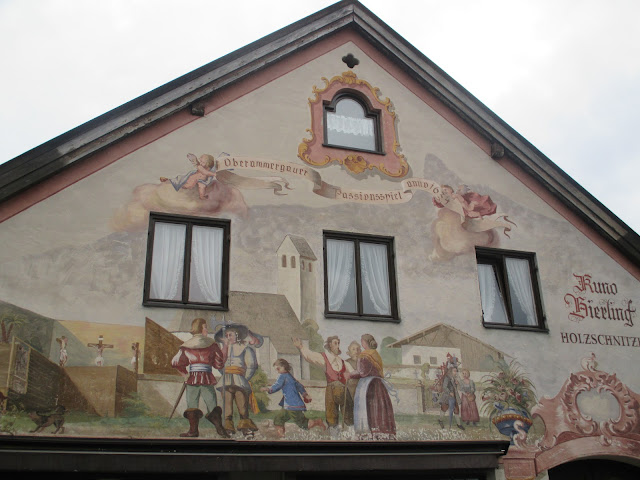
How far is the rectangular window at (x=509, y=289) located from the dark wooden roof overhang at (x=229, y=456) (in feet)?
7.70

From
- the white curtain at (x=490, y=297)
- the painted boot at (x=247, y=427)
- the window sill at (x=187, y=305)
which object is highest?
the white curtain at (x=490, y=297)

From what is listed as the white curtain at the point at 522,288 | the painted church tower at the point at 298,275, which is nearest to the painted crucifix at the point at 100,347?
the painted church tower at the point at 298,275

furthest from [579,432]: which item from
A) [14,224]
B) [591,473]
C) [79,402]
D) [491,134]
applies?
[14,224]

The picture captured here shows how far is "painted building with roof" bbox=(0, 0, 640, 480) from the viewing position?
10.4 metres

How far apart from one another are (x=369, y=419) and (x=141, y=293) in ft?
12.7

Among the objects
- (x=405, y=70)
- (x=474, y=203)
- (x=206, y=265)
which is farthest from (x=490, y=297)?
(x=206, y=265)

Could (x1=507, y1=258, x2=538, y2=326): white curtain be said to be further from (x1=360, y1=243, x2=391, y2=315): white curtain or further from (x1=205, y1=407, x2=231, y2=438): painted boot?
(x1=205, y1=407, x2=231, y2=438): painted boot

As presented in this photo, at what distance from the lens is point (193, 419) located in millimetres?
10422

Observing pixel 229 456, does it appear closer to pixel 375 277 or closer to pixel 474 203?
pixel 375 277

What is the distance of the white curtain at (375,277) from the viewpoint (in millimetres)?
12297

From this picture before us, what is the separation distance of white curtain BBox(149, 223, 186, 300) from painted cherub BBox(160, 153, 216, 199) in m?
0.69

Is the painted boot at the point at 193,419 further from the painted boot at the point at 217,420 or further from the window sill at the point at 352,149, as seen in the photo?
the window sill at the point at 352,149

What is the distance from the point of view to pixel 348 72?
567 inches

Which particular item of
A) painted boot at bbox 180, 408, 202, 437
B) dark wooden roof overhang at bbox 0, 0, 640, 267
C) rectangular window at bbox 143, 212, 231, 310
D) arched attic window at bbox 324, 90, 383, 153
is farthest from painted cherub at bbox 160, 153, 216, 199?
painted boot at bbox 180, 408, 202, 437
